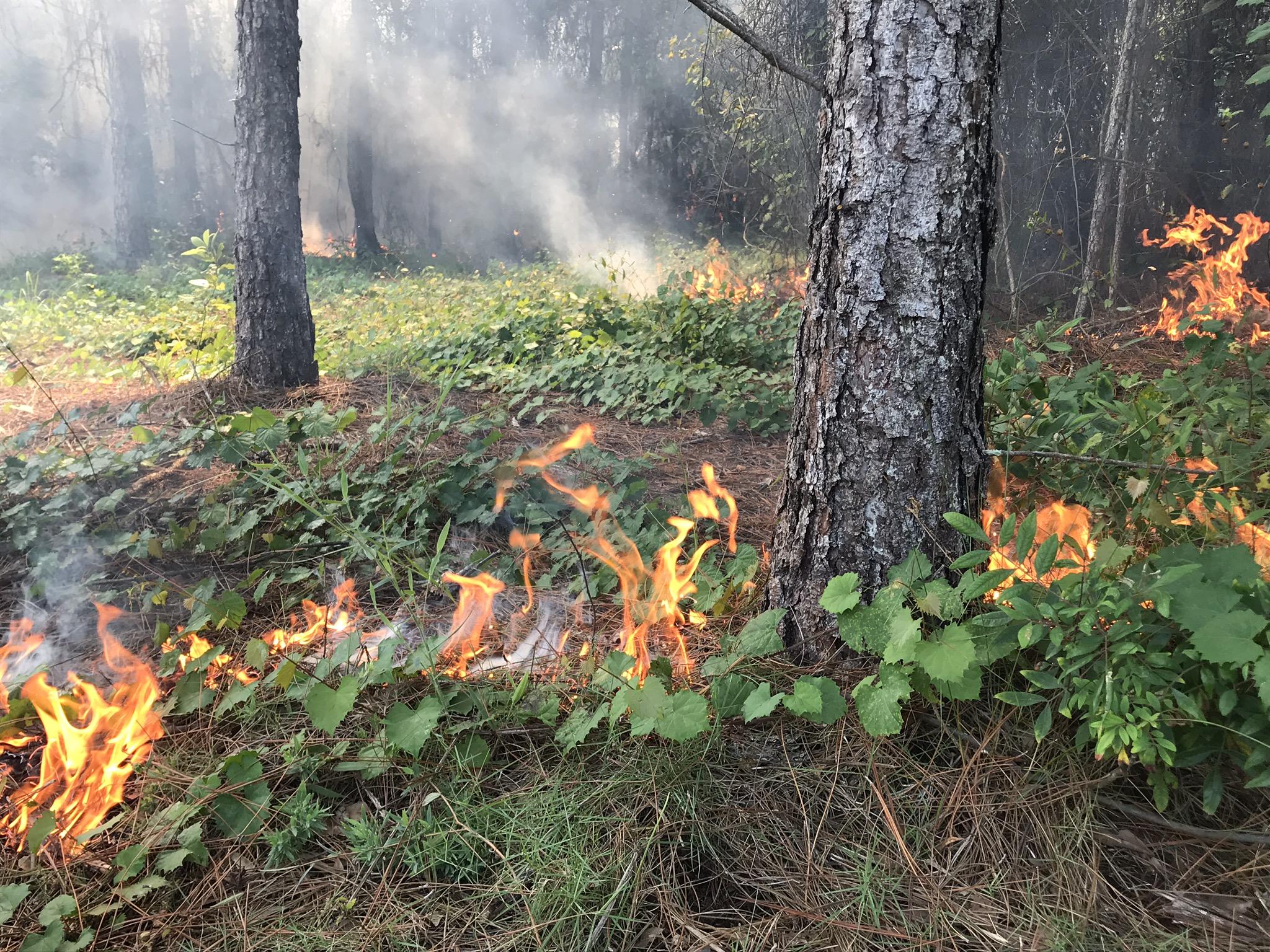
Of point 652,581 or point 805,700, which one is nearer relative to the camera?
point 805,700

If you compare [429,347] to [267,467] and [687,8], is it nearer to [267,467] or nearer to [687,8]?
[267,467]

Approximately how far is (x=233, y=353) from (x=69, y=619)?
3.42 metres

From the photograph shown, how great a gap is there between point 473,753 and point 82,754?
924 millimetres

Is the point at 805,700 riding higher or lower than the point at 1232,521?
lower

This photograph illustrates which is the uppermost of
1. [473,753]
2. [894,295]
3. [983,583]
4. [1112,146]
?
[1112,146]

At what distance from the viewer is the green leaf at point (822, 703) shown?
163 centimetres

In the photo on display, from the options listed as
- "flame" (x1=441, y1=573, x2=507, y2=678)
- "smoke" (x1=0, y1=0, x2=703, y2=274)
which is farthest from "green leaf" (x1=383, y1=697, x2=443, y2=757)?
"smoke" (x1=0, y1=0, x2=703, y2=274)

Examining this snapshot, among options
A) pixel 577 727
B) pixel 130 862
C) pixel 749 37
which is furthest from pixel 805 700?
pixel 749 37

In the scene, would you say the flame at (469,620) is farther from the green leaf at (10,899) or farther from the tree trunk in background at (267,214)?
the tree trunk in background at (267,214)

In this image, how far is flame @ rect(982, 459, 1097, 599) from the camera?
1755 millimetres

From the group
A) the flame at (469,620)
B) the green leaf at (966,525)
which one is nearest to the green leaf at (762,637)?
the green leaf at (966,525)

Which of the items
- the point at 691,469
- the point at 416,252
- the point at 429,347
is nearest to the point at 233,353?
the point at 429,347

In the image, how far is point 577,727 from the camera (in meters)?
1.75

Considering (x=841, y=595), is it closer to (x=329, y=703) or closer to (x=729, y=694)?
(x=729, y=694)
